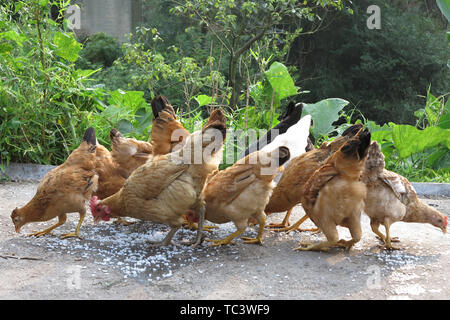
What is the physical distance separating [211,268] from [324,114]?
13.1 ft

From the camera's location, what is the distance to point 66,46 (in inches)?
249

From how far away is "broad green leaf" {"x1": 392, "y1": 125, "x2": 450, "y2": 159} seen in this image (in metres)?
6.16

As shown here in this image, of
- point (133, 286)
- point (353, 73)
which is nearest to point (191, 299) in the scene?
point (133, 286)

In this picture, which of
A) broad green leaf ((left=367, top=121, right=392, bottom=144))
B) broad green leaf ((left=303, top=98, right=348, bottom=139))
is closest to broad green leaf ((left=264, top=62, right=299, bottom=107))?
broad green leaf ((left=303, top=98, right=348, bottom=139))

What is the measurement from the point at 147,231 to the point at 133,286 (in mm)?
1292

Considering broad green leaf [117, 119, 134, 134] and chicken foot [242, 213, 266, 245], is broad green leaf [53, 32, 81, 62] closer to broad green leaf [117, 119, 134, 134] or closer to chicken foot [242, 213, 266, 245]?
broad green leaf [117, 119, 134, 134]

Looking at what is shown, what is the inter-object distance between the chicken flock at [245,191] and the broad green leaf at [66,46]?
9.25 ft

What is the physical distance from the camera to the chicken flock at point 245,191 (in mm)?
3439

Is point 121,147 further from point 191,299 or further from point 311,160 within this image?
point 191,299

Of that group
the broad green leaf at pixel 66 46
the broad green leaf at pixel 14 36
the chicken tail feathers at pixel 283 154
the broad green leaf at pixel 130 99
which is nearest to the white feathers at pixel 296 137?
the chicken tail feathers at pixel 283 154

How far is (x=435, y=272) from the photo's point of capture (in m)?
3.22

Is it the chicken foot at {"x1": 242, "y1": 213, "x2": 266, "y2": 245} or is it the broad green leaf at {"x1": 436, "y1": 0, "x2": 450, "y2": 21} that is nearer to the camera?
the chicken foot at {"x1": 242, "y1": 213, "x2": 266, "y2": 245}

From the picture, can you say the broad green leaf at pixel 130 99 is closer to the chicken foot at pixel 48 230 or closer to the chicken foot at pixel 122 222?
the chicken foot at pixel 122 222

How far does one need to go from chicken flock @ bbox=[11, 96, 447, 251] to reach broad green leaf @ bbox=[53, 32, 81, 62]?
2821 mm
